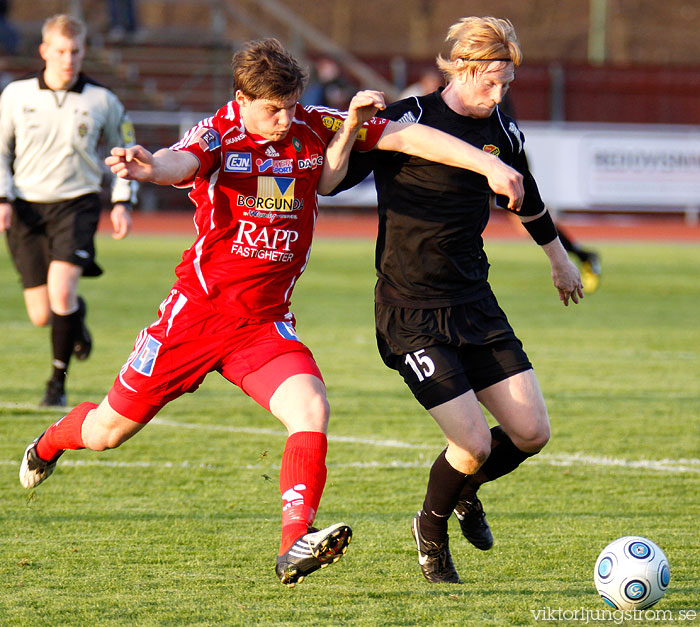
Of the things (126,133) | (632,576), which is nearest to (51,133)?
(126,133)

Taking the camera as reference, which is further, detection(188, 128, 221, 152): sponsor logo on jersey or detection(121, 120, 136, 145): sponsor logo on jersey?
A: detection(121, 120, 136, 145): sponsor logo on jersey

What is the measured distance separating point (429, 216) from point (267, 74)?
86cm

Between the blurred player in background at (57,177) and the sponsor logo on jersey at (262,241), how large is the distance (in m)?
3.33

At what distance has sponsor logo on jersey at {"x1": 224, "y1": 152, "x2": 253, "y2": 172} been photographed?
4.07m

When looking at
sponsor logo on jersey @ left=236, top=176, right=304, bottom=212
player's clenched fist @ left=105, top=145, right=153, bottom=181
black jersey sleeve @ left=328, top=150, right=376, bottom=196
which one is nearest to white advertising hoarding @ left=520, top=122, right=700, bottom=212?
black jersey sleeve @ left=328, top=150, right=376, bottom=196

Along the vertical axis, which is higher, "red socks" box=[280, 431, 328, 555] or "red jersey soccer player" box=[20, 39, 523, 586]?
"red jersey soccer player" box=[20, 39, 523, 586]

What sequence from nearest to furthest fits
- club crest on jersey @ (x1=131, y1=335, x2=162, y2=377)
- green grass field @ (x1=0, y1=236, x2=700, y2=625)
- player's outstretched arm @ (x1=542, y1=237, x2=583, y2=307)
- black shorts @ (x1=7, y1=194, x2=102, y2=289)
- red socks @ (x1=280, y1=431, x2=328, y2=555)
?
1. red socks @ (x1=280, y1=431, x2=328, y2=555)
2. green grass field @ (x1=0, y1=236, x2=700, y2=625)
3. club crest on jersey @ (x1=131, y1=335, x2=162, y2=377)
4. player's outstretched arm @ (x1=542, y1=237, x2=583, y2=307)
5. black shorts @ (x1=7, y1=194, x2=102, y2=289)

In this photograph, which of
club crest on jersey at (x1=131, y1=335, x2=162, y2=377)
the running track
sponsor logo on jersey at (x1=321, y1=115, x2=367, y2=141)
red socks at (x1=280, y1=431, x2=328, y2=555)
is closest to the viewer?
red socks at (x1=280, y1=431, x2=328, y2=555)

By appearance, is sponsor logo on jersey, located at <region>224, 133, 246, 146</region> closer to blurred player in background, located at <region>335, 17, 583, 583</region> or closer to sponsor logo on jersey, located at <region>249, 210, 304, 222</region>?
sponsor logo on jersey, located at <region>249, 210, 304, 222</region>

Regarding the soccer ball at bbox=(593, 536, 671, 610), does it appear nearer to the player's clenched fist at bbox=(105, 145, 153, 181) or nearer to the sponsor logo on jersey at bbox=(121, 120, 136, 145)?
the player's clenched fist at bbox=(105, 145, 153, 181)

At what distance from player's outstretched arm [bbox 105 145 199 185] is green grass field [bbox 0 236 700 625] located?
1.27 metres

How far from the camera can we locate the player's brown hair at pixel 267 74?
3891mm

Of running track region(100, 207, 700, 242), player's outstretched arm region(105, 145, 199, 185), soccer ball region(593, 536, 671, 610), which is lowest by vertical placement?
running track region(100, 207, 700, 242)

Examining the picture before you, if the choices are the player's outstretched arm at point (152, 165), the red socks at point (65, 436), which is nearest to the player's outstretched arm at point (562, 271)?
the player's outstretched arm at point (152, 165)
